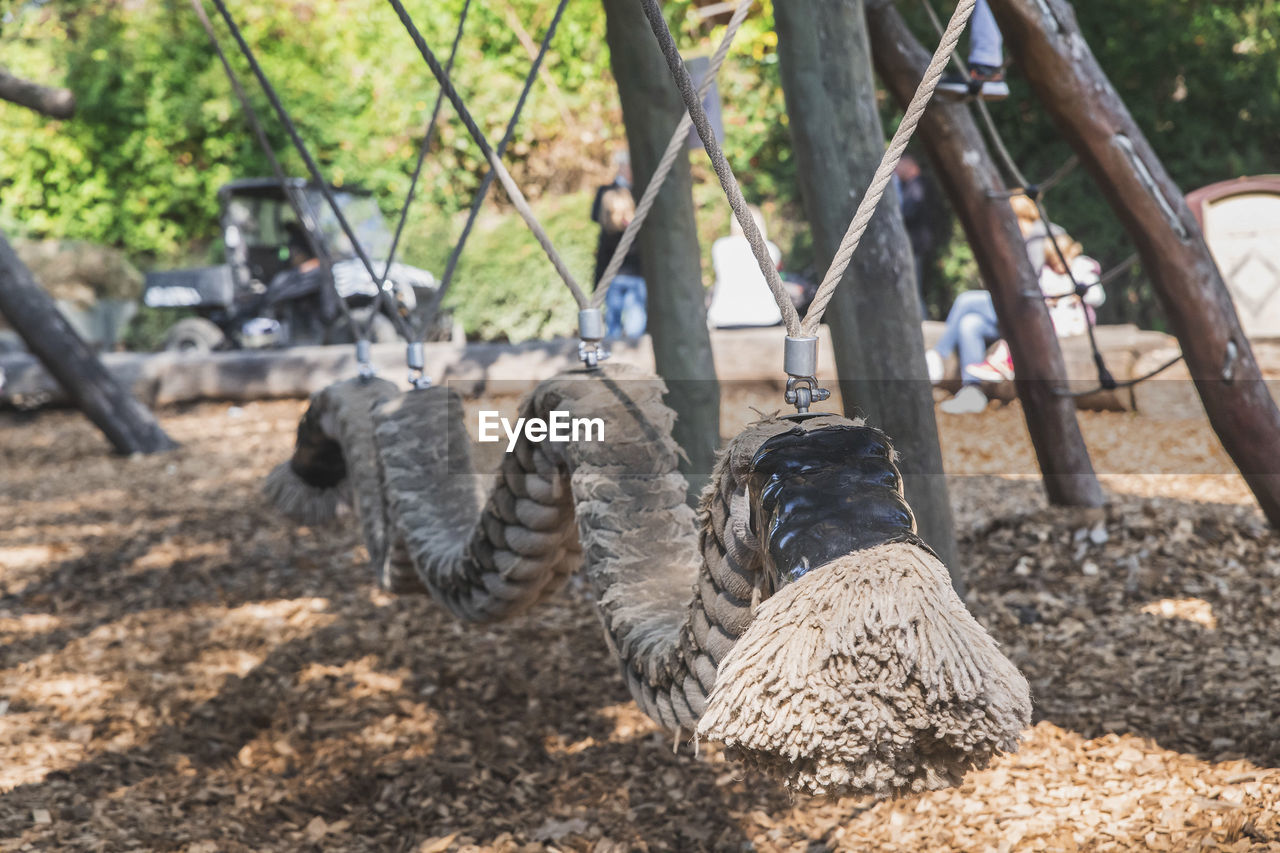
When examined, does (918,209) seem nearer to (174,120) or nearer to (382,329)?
(382,329)

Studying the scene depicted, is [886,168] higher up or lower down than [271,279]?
lower down

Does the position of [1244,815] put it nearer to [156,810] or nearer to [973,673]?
[973,673]

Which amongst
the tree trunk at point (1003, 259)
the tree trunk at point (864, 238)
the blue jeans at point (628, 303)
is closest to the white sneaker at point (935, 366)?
the blue jeans at point (628, 303)

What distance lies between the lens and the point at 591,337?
76.8 inches

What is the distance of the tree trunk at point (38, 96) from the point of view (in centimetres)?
509

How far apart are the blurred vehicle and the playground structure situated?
6.33 metres

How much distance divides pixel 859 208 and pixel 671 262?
1.88 metres

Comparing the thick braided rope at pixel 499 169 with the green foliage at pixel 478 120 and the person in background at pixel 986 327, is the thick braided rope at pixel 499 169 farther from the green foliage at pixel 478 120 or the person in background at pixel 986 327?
the green foliage at pixel 478 120

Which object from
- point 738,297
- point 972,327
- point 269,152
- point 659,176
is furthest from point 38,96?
point 972,327

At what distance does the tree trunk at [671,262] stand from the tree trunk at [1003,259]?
0.68 meters

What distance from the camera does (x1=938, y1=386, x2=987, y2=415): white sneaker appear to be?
6.29 m

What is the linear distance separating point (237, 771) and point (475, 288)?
8382 millimetres

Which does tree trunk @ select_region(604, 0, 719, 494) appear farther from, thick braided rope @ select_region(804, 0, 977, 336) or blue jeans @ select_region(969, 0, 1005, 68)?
thick braided rope @ select_region(804, 0, 977, 336)

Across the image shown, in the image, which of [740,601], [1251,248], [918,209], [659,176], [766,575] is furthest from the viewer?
[918,209]
